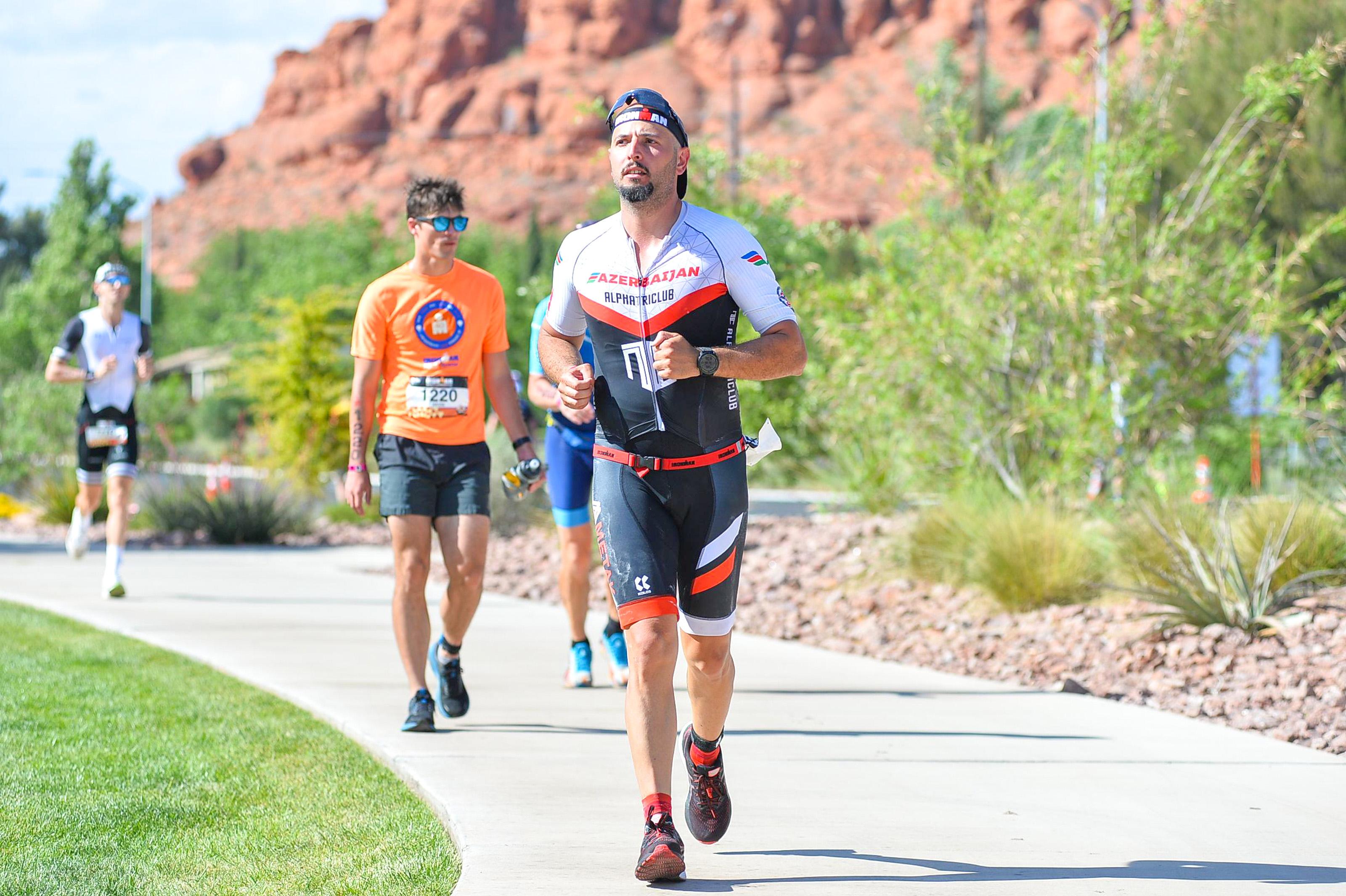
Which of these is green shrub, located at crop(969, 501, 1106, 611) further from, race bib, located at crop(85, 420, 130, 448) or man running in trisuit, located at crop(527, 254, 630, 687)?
race bib, located at crop(85, 420, 130, 448)

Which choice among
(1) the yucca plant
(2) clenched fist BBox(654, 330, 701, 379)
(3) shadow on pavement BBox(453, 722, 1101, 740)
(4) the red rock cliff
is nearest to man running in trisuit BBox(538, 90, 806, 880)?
(2) clenched fist BBox(654, 330, 701, 379)

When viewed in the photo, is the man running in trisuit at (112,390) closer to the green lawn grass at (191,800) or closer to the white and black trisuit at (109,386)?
the white and black trisuit at (109,386)

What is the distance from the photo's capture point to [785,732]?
634 cm

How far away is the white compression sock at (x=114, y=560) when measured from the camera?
10.8 m

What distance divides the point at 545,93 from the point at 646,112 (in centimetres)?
14954

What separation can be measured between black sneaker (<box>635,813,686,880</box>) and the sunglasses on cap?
6.56ft

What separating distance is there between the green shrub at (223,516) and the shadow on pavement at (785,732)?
33.7 feet

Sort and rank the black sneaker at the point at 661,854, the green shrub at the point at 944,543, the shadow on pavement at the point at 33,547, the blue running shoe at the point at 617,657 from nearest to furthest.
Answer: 1. the black sneaker at the point at 661,854
2. the blue running shoe at the point at 617,657
3. the green shrub at the point at 944,543
4. the shadow on pavement at the point at 33,547

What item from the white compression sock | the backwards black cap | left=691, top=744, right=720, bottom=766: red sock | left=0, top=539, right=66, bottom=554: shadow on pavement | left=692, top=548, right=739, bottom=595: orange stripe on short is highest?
the backwards black cap

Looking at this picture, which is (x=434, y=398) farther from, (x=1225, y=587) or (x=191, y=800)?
(x=1225, y=587)

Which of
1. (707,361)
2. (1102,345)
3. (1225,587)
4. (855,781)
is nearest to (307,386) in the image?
(1102,345)

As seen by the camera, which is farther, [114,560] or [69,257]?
[69,257]

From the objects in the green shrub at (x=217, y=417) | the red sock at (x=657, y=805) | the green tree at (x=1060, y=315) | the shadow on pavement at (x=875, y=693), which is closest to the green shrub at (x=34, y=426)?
the green tree at (x=1060, y=315)

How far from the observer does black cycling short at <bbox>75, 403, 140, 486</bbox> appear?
35.6ft
